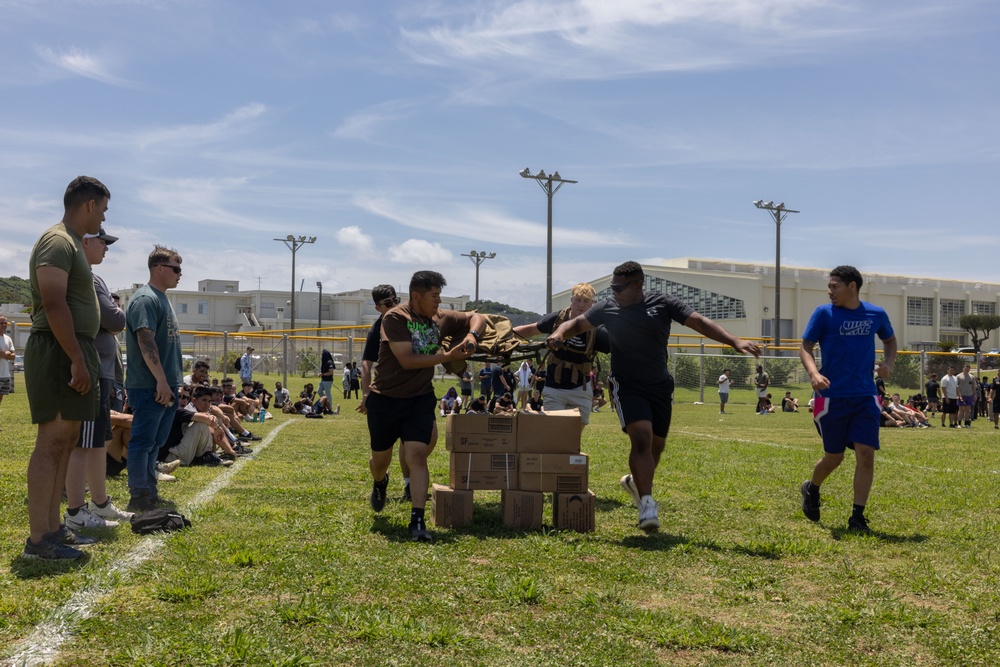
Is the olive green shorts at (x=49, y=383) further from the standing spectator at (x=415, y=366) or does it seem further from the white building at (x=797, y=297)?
the white building at (x=797, y=297)

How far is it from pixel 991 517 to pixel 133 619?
6.45m

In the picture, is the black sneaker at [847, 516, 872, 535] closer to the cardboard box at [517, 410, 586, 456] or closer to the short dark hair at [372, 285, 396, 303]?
the cardboard box at [517, 410, 586, 456]

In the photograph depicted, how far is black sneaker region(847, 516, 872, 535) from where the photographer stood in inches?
264

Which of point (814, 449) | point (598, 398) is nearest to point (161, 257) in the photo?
point (814, 449)

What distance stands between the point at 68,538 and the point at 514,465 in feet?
9.60

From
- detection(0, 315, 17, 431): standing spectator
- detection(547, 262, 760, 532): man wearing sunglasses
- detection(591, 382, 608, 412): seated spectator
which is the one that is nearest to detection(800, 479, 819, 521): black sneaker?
detection(547, 262, 760, 532): man wearing sunglasses

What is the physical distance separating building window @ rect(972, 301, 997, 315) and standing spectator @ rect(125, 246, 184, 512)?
107m

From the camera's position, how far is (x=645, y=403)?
22.0 ft

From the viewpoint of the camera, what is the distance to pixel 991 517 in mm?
7488

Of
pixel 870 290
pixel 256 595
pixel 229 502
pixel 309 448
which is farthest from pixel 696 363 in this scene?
pixel 870 290

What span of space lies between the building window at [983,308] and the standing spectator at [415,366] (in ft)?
351

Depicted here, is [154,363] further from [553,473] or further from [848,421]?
[848,421]

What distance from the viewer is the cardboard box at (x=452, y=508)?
6.64m

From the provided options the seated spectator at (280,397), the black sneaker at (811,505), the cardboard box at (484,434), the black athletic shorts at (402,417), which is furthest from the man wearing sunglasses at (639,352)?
the seated spectator at (280,397)
